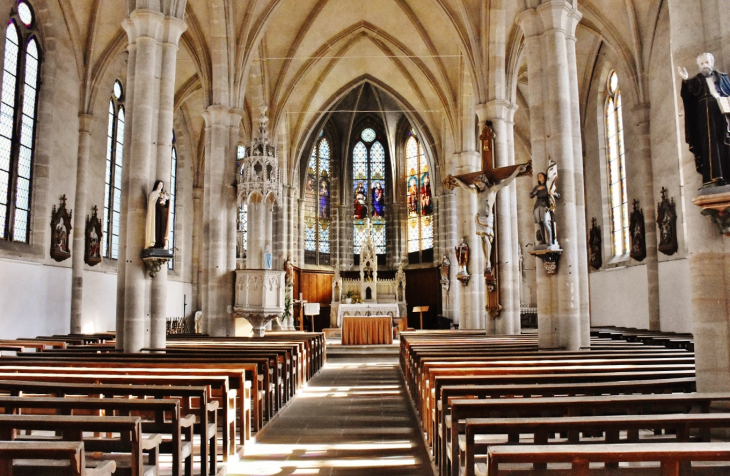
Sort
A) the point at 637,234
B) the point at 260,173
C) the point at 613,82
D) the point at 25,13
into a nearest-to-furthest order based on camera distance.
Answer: the point at 25,13 < the point at 260,173 < the point at 637,234 < the point at 613,82

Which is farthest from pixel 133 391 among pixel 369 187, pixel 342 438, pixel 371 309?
pixel 369 187

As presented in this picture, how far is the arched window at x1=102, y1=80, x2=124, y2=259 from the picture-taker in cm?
2136

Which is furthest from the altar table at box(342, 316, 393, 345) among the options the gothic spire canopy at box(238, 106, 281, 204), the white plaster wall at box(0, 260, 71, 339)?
the white plaster wall at box(0, 260, 71, 339)

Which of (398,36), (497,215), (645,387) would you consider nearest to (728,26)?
(645,387)

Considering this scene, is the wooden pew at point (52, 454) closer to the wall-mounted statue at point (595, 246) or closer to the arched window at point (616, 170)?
the arched window at point (616, 170)

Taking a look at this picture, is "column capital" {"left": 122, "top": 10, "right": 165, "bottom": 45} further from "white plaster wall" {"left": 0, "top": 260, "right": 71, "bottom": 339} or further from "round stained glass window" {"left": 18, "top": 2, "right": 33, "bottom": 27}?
"white plaster wall" {"left": 0, "top": 260, "right": 71, "bottom": 339}

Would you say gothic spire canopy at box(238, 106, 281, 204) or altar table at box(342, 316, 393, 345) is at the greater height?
gothic spire canopy at box(238, 106, 281, 204)

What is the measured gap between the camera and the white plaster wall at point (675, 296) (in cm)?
1644

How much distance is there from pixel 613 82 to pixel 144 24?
16810 millimetres

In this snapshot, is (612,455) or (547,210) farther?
(547,210)

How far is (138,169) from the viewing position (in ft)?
38.0

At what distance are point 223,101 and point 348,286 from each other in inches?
615

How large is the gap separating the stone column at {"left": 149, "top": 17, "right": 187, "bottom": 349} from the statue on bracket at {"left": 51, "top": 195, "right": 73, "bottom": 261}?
24.5 ft

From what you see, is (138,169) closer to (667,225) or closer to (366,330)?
(366,330)
